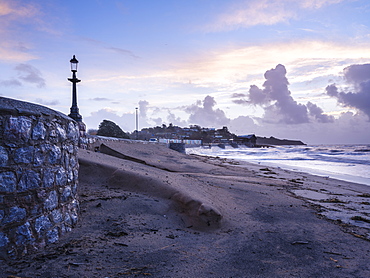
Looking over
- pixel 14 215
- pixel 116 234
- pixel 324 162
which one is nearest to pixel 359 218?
pixel 116 234

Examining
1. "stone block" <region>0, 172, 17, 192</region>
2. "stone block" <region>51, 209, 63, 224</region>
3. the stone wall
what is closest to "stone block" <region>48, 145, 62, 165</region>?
Result: the stone wall

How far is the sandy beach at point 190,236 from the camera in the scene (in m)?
2.88

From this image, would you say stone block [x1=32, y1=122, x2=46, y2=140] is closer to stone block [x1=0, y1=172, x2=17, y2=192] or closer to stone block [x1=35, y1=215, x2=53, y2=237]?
stone block [x1=0, y1=172, x2=17, y2=192]

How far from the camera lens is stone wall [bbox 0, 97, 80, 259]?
2.69 m

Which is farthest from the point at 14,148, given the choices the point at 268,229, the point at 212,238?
the point at 268,229

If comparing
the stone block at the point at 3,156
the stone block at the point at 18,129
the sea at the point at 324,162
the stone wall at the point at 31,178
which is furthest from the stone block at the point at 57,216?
the sea at the point at 324,162

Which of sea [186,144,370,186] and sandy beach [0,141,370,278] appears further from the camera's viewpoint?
sea [186,144,370,186]

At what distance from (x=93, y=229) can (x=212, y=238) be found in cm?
173

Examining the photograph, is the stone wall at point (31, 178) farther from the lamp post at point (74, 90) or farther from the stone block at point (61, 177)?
the lamp post at point (74, 90)

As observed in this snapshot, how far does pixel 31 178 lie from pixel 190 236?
2262 millimetres

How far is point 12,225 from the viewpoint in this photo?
2.70 metres

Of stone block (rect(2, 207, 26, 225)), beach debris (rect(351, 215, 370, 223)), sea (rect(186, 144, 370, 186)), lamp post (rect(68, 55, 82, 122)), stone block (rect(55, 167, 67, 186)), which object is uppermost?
lamp post (rect(68, 55, 82, 122))

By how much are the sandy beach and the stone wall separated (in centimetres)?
20

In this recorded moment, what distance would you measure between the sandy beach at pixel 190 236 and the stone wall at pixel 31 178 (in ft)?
0.64
